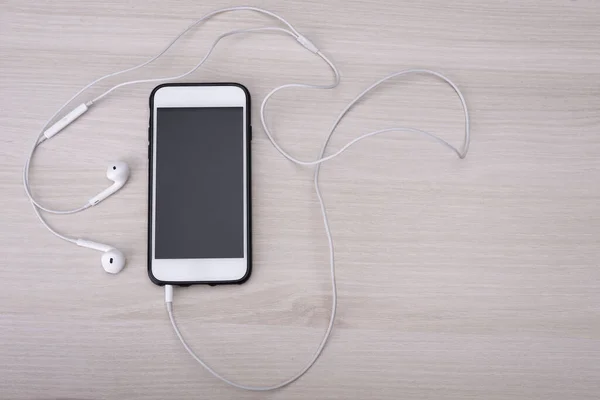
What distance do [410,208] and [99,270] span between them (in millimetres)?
426

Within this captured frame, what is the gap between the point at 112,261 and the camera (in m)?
0.61

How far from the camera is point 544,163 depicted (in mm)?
666

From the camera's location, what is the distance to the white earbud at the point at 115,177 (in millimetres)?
629

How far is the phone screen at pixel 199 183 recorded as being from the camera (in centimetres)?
63

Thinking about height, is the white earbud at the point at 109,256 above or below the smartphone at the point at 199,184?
below

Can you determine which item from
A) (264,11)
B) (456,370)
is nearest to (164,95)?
(264,11)

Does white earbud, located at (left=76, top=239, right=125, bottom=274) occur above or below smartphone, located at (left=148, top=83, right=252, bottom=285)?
below

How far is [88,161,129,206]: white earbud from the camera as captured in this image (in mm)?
629

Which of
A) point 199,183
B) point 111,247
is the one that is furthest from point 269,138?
point 111,247

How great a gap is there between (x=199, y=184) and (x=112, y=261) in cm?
15

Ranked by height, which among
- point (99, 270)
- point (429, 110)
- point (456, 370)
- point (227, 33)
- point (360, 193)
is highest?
point (227, 33)

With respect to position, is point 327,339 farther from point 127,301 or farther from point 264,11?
point 264,11

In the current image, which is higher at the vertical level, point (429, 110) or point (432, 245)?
point (429, 110)

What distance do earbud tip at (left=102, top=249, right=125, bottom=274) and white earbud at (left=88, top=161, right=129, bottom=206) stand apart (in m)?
0.08
